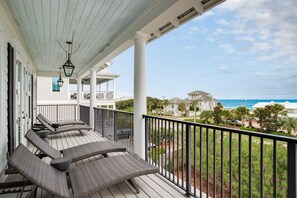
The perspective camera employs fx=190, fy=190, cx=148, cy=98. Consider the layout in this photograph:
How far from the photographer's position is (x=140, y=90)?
3859 millimetres

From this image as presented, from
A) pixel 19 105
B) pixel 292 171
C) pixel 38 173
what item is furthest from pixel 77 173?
pixel 19 105

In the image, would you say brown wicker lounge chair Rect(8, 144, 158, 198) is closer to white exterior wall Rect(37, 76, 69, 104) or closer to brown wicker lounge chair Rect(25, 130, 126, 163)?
brown wicker lounge chair Rect(25, 130, 126, 163)

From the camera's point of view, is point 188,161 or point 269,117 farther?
point 269,117

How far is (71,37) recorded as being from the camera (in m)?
4.71

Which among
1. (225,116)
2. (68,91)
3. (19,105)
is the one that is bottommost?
(225,116)

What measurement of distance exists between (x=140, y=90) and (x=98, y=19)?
1578 mm

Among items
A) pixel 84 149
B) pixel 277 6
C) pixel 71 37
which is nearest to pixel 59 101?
pixel 71 37

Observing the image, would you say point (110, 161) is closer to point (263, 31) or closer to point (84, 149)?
point (84, 149)

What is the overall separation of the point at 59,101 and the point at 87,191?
48.9ft

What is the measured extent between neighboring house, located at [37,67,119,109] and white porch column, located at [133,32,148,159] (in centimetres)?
1065

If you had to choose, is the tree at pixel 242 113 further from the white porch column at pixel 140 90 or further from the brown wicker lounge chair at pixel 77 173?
the brown wicker lounge chair at pixel 77 173

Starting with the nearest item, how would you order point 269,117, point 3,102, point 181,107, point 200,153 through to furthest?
point 200,153
point 3,102
point 269,117
point 181,107

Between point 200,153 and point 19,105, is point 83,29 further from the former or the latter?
point 200,153

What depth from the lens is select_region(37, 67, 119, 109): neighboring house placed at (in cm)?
1503
